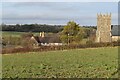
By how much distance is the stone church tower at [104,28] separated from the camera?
83750 millimetres

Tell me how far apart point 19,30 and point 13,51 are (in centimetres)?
3503

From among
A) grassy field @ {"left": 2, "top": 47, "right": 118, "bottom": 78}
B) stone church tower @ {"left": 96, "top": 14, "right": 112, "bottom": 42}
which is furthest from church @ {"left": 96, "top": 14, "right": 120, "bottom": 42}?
grassy field @ {"left": 2, "top": 47, "right": 118, "bottom": 78}

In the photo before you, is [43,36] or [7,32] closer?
[7,32]

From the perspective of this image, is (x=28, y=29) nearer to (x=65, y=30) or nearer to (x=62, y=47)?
(x=65, y=30)

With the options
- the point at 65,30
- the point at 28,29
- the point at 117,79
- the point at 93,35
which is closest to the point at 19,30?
the point at 28,29

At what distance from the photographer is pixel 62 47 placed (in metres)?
51.0

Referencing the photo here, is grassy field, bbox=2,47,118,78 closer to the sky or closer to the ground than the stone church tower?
closer to the ground

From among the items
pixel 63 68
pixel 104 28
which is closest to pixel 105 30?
pixel 104 28

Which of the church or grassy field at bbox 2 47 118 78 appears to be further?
the church

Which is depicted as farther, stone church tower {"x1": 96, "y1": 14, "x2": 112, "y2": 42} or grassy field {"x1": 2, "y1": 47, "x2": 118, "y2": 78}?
stone church tower {"x1": 96, "y1": 14, "x2": 112, "y2": 42}

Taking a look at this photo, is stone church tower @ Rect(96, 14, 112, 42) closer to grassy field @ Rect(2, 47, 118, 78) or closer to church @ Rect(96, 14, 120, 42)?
church @ Rect(96, 14, 120, 42)

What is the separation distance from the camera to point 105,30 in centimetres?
8475

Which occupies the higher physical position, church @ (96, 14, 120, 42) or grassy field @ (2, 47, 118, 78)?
church @ (96, 14, 120, 42)

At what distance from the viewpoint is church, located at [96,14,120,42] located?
83750mm
